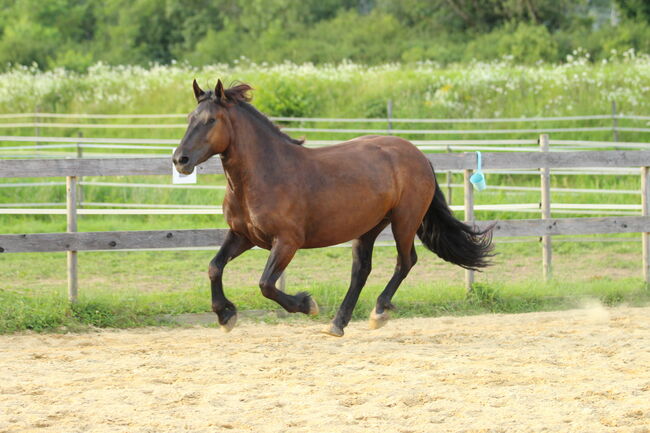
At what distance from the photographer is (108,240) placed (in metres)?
8.24

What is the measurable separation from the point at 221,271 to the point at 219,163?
2222 mm

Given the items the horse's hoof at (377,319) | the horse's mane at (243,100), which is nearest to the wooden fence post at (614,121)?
the horse's hoof at (377,319)

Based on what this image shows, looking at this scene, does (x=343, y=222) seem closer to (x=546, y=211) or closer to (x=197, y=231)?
(x=197, y=231)

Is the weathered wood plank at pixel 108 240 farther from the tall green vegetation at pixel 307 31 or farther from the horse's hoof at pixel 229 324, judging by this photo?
the tall green vegetation at pixel 307 31

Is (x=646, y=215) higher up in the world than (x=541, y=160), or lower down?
lower down

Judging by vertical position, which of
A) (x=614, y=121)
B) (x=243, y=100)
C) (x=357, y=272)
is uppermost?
(x=614, y=121)

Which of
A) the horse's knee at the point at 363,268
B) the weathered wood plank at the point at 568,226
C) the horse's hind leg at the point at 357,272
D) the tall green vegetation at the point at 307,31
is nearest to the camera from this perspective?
the horse's hind leg at the point at 357,272

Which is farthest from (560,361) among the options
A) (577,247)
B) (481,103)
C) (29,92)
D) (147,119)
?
(29,92)

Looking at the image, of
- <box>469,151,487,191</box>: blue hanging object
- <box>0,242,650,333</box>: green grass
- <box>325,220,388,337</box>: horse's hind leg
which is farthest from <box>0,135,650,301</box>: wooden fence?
<box>325,220,388,337</box>: horse's hind leg

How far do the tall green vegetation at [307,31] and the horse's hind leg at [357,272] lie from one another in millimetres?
22948

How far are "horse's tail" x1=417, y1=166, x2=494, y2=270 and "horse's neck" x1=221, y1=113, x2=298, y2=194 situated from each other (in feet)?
5.55

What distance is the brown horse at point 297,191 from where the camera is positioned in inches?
254

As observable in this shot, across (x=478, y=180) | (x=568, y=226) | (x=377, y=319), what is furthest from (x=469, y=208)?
(x=377, y=319)

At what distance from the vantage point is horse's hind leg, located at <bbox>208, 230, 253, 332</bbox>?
669 cm
